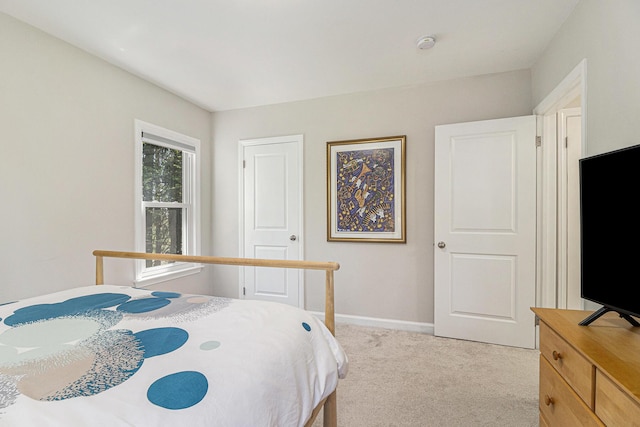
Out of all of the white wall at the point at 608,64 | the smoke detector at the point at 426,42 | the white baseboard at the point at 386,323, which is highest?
the smoke detector at the point at 426,42

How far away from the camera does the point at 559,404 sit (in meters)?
1.17

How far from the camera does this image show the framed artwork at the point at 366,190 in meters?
3.10

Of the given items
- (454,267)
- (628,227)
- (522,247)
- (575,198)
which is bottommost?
(454,267)

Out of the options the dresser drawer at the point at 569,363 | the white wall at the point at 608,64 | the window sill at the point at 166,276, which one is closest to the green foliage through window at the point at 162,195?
the window sill at the point at 166,276

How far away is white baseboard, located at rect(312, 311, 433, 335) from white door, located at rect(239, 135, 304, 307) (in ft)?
1.82

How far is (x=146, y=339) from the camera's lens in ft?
3.41

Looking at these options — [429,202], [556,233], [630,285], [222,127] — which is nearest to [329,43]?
[429,202]

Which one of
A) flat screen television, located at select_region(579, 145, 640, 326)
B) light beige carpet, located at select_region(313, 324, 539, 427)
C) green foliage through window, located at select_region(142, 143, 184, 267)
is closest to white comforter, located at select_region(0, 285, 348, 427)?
light beige carpet, located at select_region(313, 324, 539, 427)

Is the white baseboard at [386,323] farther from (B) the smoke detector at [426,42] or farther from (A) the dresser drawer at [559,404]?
(B) the smoke detector at [426,42]

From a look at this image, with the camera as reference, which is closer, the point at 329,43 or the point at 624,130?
the point at 624,130

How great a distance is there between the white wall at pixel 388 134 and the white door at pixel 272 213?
0.12 meters

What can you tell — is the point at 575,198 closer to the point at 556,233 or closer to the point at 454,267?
the point at 556,233

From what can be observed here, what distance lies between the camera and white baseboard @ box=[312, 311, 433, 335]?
3.01m

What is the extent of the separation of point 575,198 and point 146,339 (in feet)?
10.0
